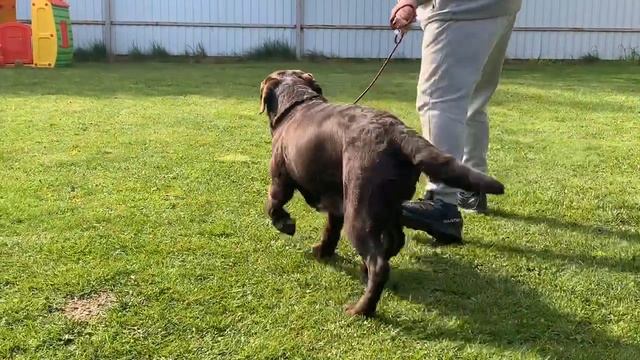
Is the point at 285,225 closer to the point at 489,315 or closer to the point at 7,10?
the point at 489,315

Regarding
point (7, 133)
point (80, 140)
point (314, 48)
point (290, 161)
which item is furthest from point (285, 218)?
point (314, 48)

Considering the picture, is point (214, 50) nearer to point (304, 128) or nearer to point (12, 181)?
point (12, 181)

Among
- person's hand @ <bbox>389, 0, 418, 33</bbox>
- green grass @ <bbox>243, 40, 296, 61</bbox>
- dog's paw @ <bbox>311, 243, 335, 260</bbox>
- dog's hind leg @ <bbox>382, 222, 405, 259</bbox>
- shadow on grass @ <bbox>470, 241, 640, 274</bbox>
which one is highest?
person's hand @ <bbox>389, 0, 418, 33</bbox>

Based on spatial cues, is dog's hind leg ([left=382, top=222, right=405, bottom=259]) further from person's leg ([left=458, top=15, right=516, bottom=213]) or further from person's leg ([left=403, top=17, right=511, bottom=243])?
person's leg ([left=458, top=15, right=516, bottom=213])

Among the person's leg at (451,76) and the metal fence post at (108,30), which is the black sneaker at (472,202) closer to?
the person's leg at (451,76)

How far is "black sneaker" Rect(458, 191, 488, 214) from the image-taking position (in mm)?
3721

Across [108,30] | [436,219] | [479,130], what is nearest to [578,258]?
[436,219]

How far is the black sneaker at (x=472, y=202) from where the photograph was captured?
372 centimetres

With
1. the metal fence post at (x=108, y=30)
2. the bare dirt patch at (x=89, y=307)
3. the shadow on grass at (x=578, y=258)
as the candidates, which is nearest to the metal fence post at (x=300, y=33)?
the metal fence post at (x=108, y=30)

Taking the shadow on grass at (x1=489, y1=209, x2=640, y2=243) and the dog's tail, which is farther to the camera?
the shadow on grass at (x1=489, y1=209, x2=640, y2=243)

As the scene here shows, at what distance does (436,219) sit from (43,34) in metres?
11.0

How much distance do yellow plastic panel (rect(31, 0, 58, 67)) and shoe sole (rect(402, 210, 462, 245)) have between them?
36.1 ft

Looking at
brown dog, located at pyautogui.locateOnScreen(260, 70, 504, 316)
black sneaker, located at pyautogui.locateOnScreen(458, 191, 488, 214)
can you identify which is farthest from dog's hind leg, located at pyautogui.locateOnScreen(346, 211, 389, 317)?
black sneaker, located at pyautogui.locateOnScreen(458, 191, 488, 214)

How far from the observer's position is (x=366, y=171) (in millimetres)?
2393
